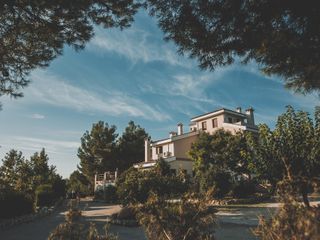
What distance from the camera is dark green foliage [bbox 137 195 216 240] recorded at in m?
6.18

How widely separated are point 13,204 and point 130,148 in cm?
3767

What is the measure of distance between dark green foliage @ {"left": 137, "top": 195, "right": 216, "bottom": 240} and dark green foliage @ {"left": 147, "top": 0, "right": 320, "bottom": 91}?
129 inches

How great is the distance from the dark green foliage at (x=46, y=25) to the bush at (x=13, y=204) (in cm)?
813

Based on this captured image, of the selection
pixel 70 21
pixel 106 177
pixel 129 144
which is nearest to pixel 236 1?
pixel 70 21

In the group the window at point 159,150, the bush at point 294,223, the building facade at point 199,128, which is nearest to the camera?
the bush at point 294,223

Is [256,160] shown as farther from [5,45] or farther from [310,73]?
[5,45]

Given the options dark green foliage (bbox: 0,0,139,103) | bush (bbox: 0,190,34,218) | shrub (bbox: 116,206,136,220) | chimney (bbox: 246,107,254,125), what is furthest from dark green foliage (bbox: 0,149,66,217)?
chimney (bbox: 246,107,254,125)

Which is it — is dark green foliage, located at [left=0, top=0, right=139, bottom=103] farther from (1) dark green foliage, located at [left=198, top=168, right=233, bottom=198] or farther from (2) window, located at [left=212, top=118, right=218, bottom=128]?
(2) window, located at [left=212, top=118, right=218, bottom=128]

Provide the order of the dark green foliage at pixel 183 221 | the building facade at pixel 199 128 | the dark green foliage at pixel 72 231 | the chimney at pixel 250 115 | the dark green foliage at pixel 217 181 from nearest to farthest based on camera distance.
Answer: the dark green foliage at pixel 72 231, the dark green foliage at pixel 183 221, the dark green foliage at pixel 217 181, the building facade at pixel 199 128, the chimney at pixel 250 115

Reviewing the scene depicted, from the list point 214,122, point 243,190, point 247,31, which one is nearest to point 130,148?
point 214,122

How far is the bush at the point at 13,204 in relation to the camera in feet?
48.5

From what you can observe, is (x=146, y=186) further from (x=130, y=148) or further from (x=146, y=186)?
(x=130, y=148)

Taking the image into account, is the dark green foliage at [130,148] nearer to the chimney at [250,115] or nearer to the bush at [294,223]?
the chimney at [250,115]

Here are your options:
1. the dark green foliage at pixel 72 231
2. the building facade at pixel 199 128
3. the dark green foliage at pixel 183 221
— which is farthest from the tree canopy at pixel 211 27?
the building facade at pixel 199 128
